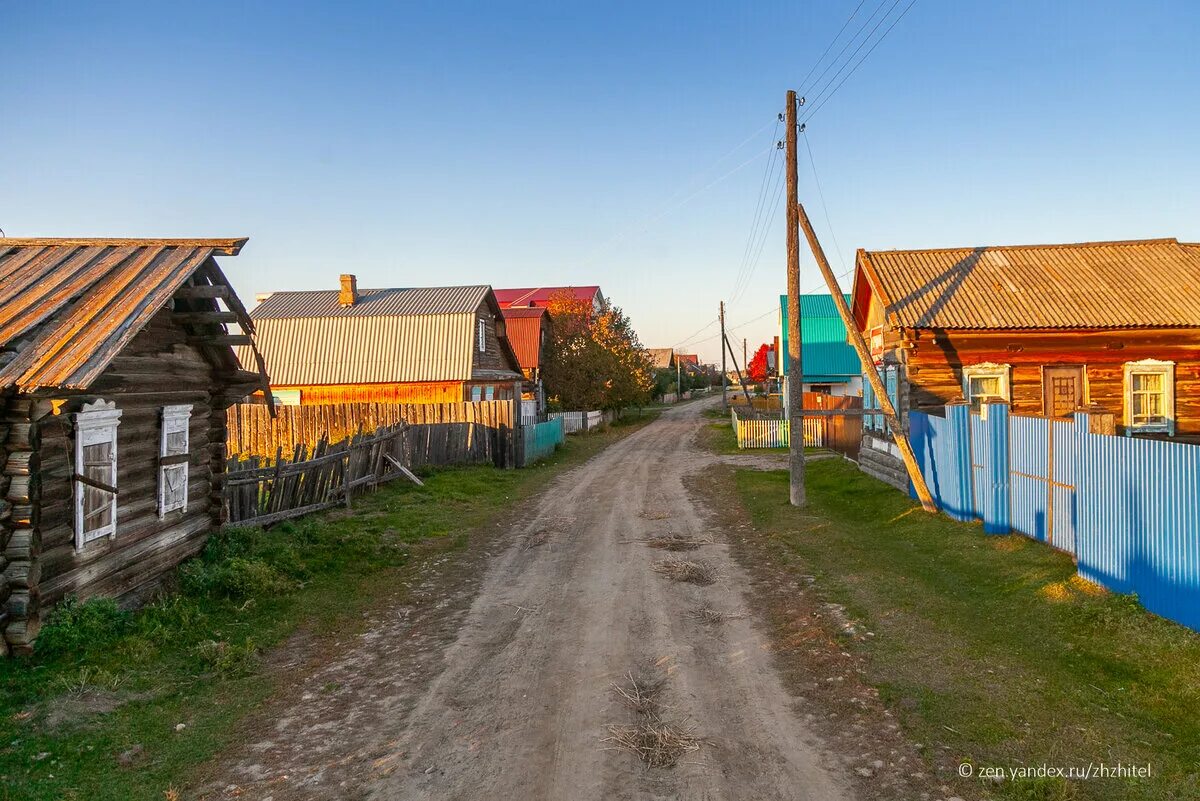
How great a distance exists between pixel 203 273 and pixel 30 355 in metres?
3.40

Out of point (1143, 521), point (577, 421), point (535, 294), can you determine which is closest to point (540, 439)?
point (577, 421)

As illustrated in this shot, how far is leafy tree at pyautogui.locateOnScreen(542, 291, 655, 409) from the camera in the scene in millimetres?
43844

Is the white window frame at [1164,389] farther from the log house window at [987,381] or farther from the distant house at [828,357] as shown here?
the distant house at [828,357]

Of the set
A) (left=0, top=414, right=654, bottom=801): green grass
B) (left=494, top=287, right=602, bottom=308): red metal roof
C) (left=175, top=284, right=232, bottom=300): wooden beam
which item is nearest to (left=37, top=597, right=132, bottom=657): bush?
(left=0, top=414, right=654, bottom=801): green grass

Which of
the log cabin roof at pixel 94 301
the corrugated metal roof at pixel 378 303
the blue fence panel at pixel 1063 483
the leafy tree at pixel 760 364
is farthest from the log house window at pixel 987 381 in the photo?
the leafy tree at pixel 760 364

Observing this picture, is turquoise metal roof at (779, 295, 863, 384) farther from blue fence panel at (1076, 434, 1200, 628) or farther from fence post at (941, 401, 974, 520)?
blue fence panel at (1076, 434, 1200, 628)

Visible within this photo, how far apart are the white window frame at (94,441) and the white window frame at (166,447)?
3.64 feet

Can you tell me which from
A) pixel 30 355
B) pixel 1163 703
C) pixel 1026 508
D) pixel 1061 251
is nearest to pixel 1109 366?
pixel 1061 251

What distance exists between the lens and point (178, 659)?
7.62 metres

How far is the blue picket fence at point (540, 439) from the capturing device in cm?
2589

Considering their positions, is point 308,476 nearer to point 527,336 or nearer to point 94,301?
point 94,301

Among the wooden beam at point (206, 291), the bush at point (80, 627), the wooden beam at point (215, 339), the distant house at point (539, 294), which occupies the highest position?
the distant house at point (539, 294)

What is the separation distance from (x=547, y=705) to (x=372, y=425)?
19.5 metres

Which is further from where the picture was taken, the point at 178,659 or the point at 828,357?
the point at 828,357
